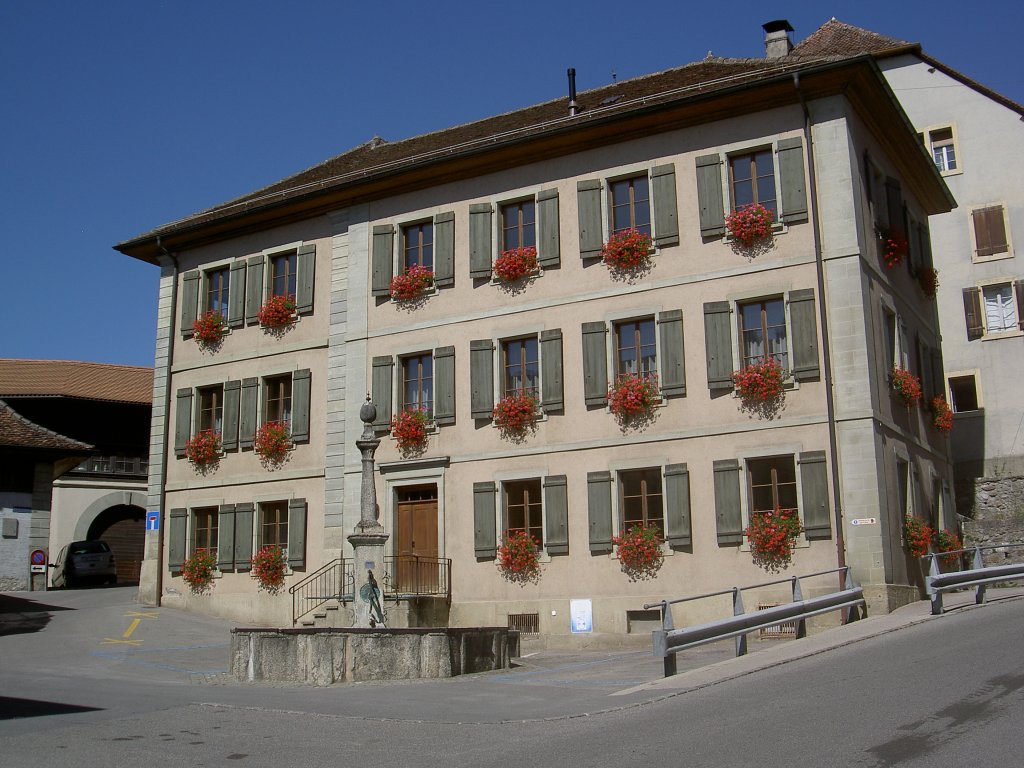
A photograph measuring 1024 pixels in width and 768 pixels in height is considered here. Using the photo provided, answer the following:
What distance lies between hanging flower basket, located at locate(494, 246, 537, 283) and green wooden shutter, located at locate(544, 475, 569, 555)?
399cm

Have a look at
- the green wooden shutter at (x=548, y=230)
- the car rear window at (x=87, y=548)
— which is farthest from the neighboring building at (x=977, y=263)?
the car rear window at (x=87, y=548)

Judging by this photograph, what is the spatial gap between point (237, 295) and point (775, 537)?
45.1 ft

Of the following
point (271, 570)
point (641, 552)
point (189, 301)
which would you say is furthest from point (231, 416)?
point (641, 552)

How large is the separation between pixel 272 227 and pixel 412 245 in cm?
391

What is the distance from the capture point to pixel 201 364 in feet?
88.1

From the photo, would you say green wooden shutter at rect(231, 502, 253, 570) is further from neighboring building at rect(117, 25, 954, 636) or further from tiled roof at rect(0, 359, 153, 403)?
tiled roof at rect(0, 359, 153, 403)

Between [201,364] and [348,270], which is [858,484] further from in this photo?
[201,364]

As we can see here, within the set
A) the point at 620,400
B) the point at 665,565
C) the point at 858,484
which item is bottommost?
the point at 665,565

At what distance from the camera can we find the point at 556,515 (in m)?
21.1

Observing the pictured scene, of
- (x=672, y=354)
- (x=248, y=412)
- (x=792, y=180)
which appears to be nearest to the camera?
(x=792, y=180)

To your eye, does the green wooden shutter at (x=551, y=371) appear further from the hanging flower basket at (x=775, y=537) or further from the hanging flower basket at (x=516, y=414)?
the hanging flower basket at (x=775, y=537)

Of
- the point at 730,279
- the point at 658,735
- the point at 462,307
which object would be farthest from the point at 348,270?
the point at 658,735

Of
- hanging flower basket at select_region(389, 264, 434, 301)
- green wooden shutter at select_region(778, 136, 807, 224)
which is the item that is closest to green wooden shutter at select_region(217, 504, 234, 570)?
hanging flower basket at select_region(389, 264, 434, 301)

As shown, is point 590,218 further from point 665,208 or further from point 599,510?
point 599,510
